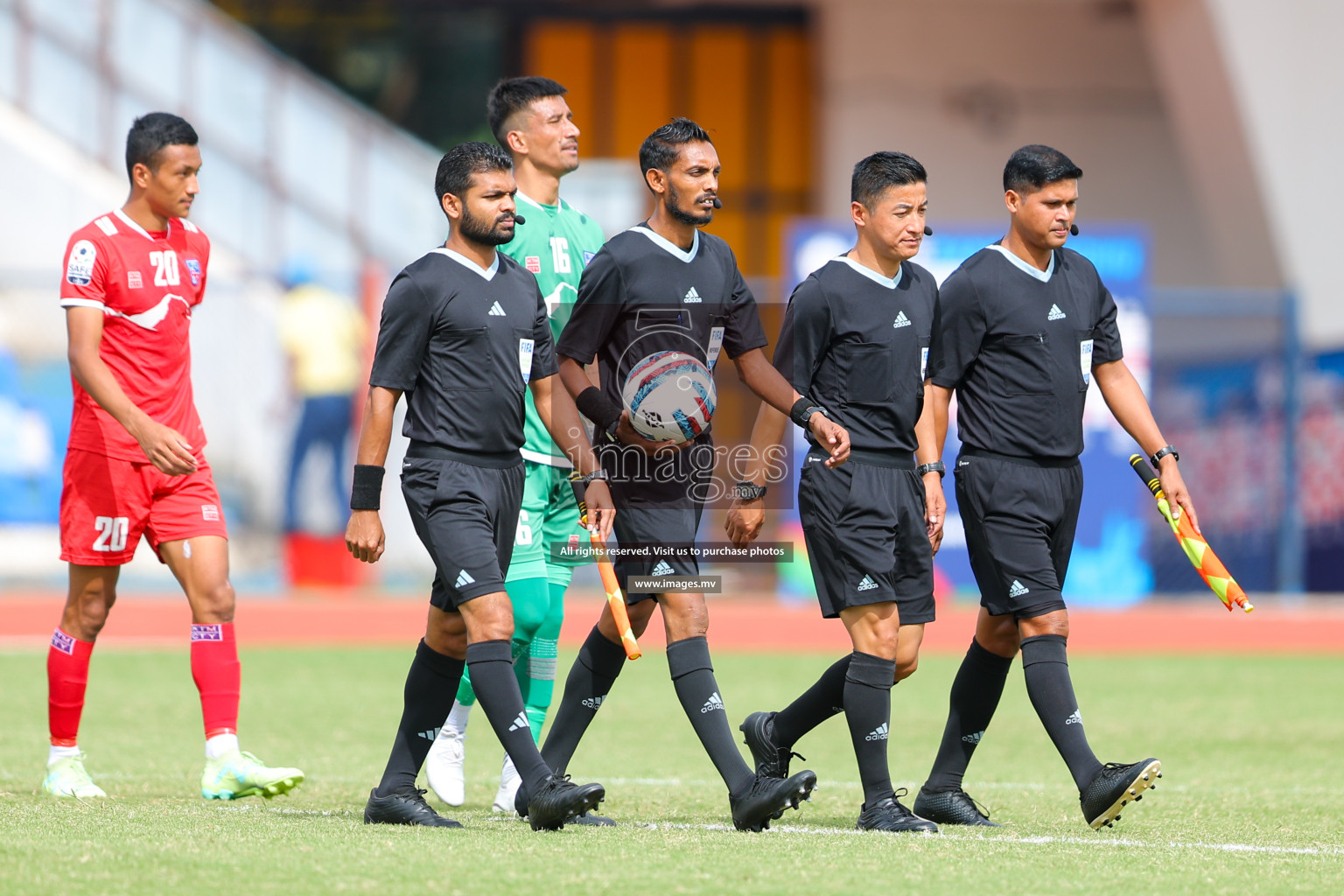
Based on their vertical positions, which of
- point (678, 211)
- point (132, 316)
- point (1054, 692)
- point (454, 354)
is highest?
point (678, 211)

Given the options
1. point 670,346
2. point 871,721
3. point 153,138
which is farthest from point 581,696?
point 153,138

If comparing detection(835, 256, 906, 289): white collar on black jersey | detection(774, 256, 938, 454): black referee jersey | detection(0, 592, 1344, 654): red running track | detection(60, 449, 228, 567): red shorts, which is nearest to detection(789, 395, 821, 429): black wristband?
detection(774, 256, 938, 454): black referee jersey

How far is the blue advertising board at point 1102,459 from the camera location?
46.3 feet

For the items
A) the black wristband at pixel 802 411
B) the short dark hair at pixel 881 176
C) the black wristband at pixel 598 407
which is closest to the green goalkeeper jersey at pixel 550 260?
the black wristband at pixel 598 407

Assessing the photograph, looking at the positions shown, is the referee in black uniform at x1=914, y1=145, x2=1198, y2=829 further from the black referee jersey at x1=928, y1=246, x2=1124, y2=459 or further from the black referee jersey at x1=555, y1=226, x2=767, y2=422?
the black referee jersey at x1=555, y1=226, x2=767, y2=422

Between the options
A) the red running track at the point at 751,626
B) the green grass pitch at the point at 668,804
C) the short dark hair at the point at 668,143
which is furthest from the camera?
the red running track at the point at 751,626

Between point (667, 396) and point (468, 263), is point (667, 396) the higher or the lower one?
the lower one

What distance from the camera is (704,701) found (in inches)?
227

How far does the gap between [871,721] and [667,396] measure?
134 cm

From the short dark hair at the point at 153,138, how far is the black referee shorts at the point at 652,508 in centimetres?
211

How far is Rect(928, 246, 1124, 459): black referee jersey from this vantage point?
6.14m

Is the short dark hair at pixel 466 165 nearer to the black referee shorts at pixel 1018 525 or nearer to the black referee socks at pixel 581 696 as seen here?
the black referee socks at pixel 581 696

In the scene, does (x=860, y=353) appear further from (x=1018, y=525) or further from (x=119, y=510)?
(x=119, y=510)

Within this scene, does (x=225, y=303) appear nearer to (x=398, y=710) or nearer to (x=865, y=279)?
(x=398, y=710)
